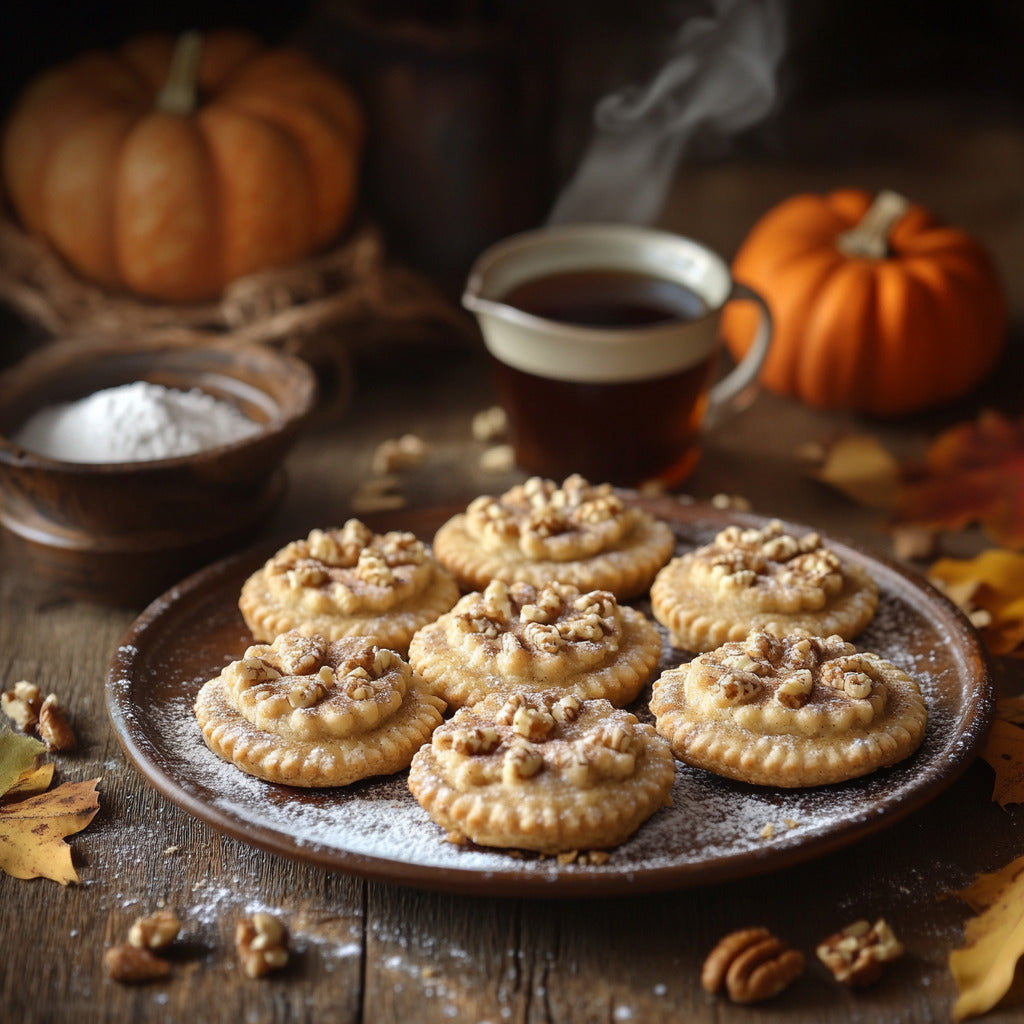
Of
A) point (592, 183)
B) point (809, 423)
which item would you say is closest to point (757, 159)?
point (592, 183)

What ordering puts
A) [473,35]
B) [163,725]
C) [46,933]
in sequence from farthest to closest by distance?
1. [473,35]
2. [163,725]
3. [46,933]

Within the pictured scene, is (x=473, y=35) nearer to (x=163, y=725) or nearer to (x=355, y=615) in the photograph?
(x=355, y=615)

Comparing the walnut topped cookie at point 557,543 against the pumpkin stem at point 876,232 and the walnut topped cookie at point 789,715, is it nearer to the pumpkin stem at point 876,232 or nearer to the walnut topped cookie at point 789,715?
the walnut topped cookie at point 789,715

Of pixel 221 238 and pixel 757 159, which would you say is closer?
pixel 221 238

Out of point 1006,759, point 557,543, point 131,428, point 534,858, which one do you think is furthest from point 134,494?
point 1006,759

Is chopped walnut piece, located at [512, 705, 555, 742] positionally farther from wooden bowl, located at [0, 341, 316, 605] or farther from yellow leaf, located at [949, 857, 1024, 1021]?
wooden bowl, located at [0, 341, 316, 605]

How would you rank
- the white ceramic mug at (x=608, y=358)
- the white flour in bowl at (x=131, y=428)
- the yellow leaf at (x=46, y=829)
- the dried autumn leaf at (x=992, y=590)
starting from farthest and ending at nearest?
the white ceramic mug at (x=608, y=358) → the white flour in bowl at (x=131, y=428) → the dried autumn leaf at (x=992, y=590) → the yellow leaf at (x=46, y=829)

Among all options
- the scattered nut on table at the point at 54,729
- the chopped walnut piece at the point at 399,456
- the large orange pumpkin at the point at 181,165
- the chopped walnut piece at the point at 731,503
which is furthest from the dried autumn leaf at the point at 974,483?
the scattered nut on table at the point at 54,729
